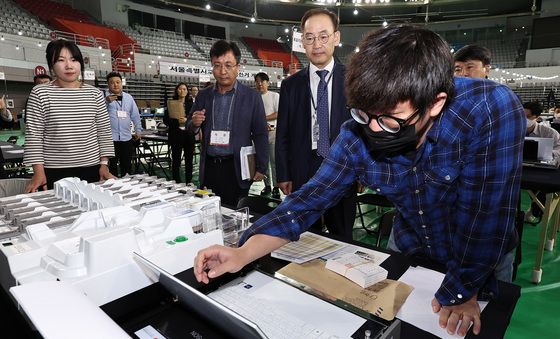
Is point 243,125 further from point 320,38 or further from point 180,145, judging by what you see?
point 180,145

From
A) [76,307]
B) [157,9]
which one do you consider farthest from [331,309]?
[157,9]

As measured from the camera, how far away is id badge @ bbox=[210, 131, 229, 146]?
2332 mm

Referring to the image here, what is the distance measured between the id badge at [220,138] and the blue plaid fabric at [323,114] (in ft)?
2.07

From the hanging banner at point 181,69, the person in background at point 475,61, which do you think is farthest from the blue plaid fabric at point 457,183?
the hanging banner at point 181,69

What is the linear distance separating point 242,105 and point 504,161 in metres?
1.82

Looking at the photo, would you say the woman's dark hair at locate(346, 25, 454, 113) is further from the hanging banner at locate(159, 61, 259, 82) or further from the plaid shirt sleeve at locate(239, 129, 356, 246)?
the hanging banner at locate(159, 61, 259, 82)

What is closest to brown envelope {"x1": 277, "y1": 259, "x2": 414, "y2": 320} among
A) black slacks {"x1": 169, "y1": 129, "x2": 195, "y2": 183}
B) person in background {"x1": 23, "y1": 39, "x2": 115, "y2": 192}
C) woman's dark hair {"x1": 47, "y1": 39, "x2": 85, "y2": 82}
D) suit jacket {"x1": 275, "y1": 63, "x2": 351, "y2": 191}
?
suit jacket {"x1": 275, "y1": 63, "x2": 351, "y2": 191}

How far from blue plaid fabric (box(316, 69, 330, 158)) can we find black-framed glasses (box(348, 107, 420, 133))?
4.03 ft

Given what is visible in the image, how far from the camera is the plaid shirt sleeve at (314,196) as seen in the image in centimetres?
102

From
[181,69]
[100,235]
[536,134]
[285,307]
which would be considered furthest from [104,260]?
[181,69]

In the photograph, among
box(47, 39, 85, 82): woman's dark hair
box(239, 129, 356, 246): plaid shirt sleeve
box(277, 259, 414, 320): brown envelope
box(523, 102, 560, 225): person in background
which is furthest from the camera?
box(523, 102, 560, 225): person in background

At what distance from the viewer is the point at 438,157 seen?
2.87ft

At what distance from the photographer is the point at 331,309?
2.48ft

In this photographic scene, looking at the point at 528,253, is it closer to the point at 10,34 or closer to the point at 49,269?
the point at 49,269
